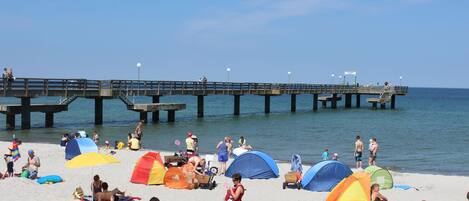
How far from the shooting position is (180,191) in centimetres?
1595

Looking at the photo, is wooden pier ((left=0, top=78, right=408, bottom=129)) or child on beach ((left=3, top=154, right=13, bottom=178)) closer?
child on beach ((left=3, top=154, right=13, bottom=178))

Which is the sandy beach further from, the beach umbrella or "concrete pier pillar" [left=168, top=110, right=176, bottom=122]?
"concrete pier pillar" [left=168, top=110, right=176, bottom=122]

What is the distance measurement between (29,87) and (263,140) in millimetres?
12971

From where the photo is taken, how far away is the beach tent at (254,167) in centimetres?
1831

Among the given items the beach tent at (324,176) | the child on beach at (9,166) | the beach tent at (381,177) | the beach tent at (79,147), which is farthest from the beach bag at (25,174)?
the beach tent at (381,177)

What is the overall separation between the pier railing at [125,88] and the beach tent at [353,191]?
75.3 ft

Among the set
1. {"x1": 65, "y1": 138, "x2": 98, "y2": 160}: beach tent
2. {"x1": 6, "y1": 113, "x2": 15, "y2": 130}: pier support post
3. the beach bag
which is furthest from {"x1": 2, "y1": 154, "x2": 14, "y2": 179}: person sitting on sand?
{"x1": 6, "y1": 113, "x2": 15, "y2": 130}: pier support post

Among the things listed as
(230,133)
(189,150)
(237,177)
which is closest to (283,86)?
(230,133)

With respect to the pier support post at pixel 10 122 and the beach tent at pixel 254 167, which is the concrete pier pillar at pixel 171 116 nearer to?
the pier support post at pixel 10 122

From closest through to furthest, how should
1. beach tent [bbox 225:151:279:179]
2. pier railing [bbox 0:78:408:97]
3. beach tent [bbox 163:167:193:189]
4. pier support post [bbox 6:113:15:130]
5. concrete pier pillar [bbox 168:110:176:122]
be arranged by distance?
beach tent [bbox 163:167:193:189] < beach tent [bbox 225:151:279:179] < pier railing [bbox 0:78:408:97] < pier support post [bbox 6:113:15:130] < concrete pier pillar [bbox 168:110:176:122]

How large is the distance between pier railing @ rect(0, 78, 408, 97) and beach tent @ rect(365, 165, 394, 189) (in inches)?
853

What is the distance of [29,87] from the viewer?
33.6 m

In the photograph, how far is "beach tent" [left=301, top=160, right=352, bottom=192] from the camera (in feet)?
54.1

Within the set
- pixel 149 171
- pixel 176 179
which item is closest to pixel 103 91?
pixel 149 171
